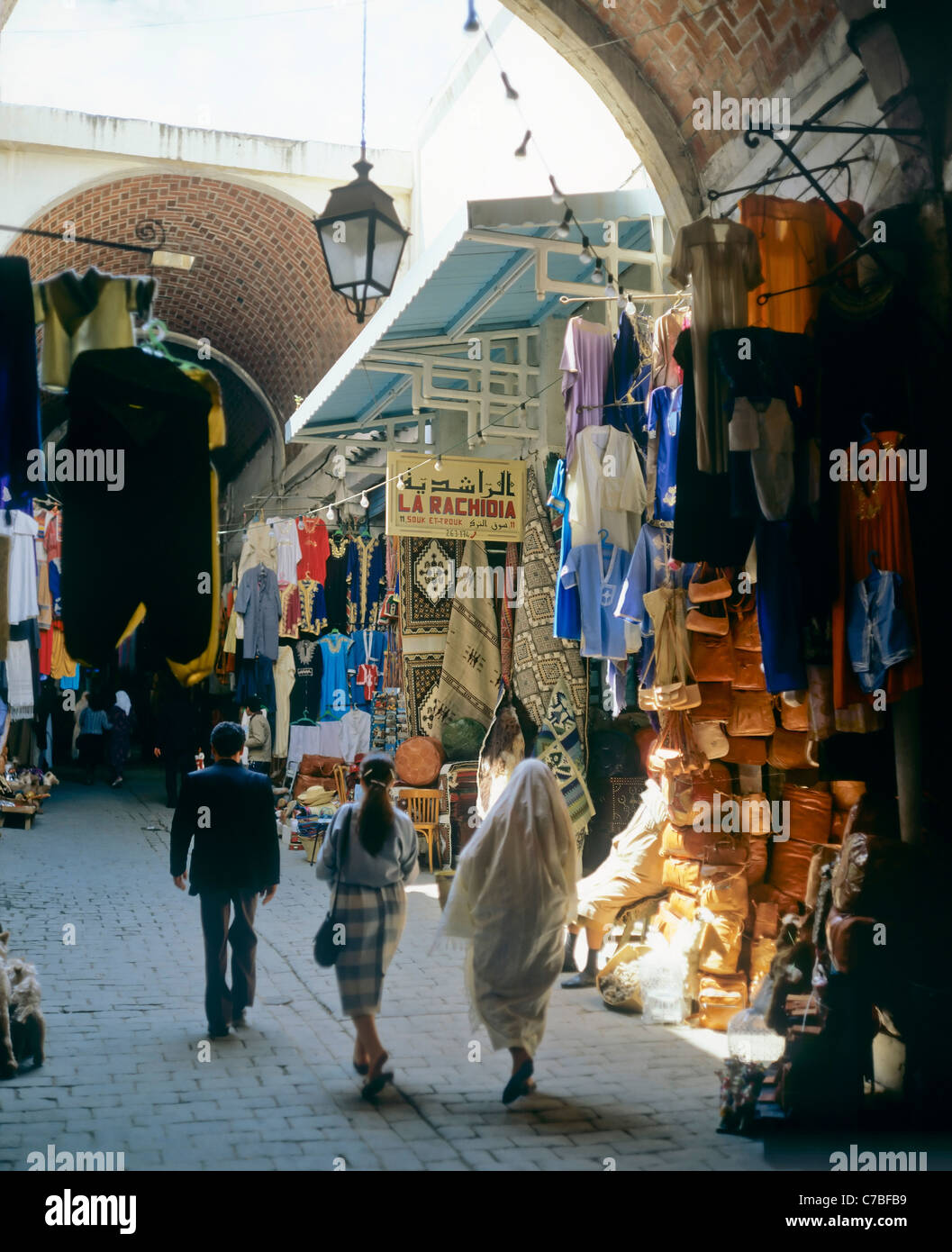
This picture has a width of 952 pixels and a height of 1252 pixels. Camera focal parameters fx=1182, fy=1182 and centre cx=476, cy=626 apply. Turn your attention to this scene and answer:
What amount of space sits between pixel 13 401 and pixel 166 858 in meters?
8.79

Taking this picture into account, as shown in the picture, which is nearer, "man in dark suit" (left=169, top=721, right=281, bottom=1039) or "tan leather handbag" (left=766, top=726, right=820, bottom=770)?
"man in dark suit" (left=169, top=721, right=281, bottom=1039)

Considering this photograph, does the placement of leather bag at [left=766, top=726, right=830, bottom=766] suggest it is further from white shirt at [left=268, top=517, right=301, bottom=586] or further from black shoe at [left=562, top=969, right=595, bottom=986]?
white shirt at [left=268, top=517, right=301, bottom=586]

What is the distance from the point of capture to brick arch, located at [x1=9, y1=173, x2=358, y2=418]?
14109 millimetres

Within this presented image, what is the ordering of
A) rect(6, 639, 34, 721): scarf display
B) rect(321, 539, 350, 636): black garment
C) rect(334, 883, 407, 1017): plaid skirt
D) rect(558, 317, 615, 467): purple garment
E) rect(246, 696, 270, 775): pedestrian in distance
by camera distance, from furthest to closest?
1. rect(246, 696, 270, 775): pedestrian in distance
2. rect(321, 539, 350, 636): black garment
3. rect(558, 317, 615, 467): purple garment
4. rect(6, 639, 34, 721): scarf display
5. rect(334, 883, 407, 1017): plaid skirt

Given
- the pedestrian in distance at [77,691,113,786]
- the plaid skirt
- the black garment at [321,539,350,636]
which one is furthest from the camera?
the pedestrian in distance at [77,691,113,786]

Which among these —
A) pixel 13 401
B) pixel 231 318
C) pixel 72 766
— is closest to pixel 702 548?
pixel 13 401

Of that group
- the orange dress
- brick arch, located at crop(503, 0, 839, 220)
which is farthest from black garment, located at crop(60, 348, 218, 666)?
brick arch, located at crop(503, 0, 839, 220)

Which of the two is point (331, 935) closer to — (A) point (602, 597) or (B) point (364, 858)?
(B) point (364, 858)

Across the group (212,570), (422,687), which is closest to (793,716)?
(212,570)

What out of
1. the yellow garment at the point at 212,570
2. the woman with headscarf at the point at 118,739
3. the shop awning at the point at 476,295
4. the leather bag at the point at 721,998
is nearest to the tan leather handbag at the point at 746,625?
the leather bag at the point at 721,998

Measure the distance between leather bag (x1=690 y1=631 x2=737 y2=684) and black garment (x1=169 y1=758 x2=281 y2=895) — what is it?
237 cm

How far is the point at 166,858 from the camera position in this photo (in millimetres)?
12008

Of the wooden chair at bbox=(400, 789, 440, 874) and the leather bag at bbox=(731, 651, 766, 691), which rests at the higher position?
the leather bag at bbox=(731, 651, 766, 691)
